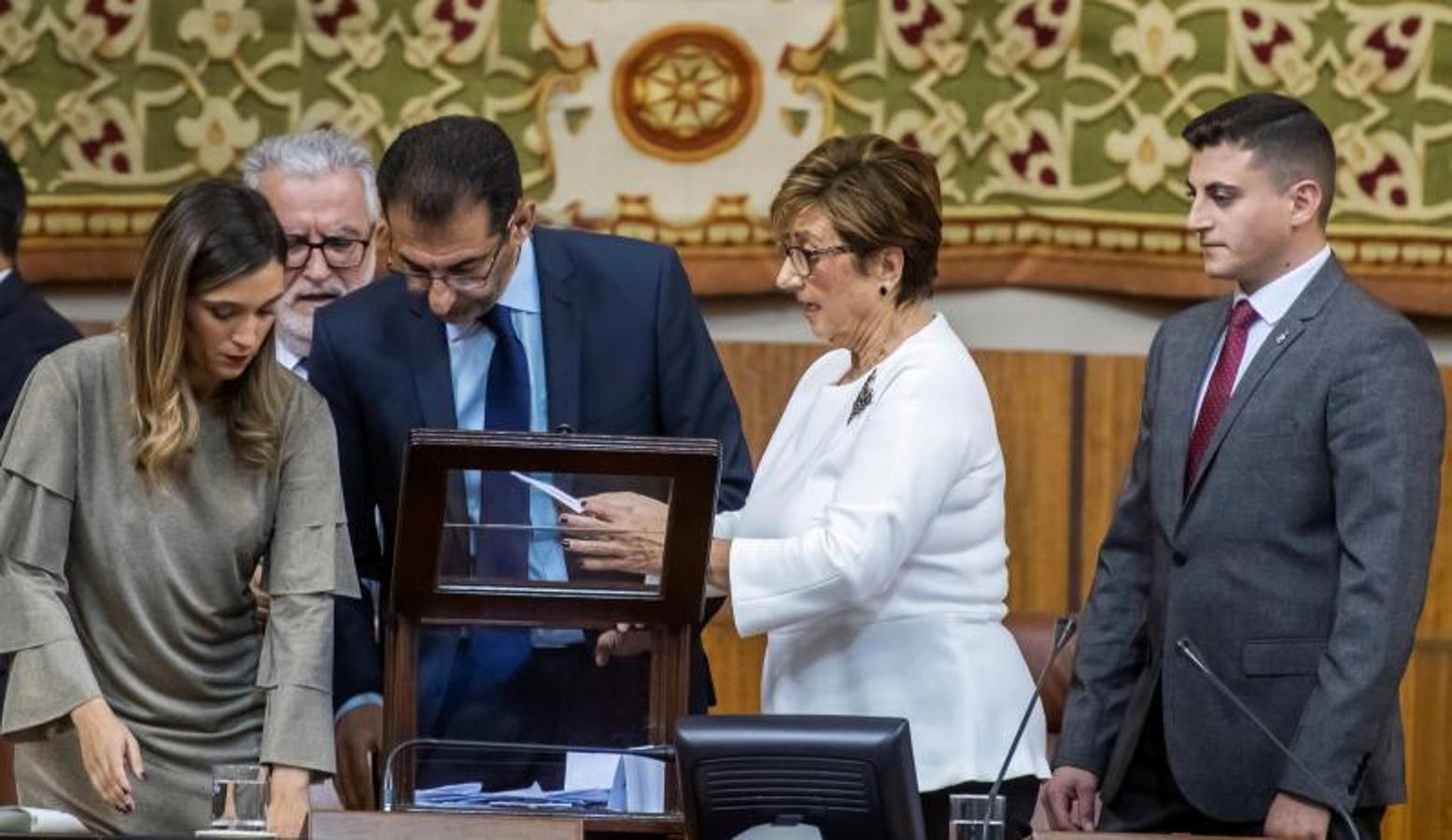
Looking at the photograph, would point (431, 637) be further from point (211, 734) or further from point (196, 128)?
point (196, 128)

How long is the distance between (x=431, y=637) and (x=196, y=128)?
2.50 m

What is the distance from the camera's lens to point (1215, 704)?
13.7 feet

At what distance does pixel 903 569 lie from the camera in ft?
13.6

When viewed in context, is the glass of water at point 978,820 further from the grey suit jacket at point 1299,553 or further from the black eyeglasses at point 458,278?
the black eyeglasses at point 458,278

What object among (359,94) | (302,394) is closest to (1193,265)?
(359,94)

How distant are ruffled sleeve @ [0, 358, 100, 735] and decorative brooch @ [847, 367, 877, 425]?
1068 mm

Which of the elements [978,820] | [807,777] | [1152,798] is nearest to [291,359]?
[1152,798]

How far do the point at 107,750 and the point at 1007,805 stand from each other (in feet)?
4.05

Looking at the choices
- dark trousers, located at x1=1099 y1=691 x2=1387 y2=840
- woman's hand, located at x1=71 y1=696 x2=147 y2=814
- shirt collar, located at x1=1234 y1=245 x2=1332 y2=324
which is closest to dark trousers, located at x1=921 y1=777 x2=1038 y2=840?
dark trousers, located at x1=1099 y1=691 x2=1387 y2=840

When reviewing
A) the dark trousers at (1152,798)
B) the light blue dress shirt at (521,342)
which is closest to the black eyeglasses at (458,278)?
the light blue dress shirt at (521,342)

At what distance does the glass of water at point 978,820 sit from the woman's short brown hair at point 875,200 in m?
1.05

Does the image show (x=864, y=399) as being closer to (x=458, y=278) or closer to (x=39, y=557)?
(x=458, y=278)

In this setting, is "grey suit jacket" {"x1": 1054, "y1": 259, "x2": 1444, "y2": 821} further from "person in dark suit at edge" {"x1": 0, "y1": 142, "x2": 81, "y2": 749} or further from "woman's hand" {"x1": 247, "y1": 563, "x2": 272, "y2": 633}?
"person in dark suit at edge" {"x1": 0, "y1": 142, "x2": 81, "y2": 749}

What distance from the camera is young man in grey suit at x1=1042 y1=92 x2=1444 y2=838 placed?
13.1 feet
